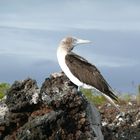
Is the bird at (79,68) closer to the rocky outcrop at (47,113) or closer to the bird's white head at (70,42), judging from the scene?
the bird's white head at (70,42)

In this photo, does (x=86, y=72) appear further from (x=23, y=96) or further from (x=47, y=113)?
(x=47, y=113)

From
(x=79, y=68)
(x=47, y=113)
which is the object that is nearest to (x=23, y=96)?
(x=47, y=113)

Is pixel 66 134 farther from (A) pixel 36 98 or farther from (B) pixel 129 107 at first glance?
(B) pixel 129 107

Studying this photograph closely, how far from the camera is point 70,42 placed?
1847 centimetres

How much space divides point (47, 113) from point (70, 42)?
188 inches

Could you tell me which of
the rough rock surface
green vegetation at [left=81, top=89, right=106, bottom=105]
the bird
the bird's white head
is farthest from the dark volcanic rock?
green vegetation at [left=81, top=89, right=106, bottom=105]

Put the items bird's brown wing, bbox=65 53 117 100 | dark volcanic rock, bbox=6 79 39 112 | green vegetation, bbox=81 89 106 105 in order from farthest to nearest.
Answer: green vegetation, bbox=81 89 106 105 < bird's brown wing, bbox=65 53 117 100 < dark volcanic rock, bbox=6 79 39 112

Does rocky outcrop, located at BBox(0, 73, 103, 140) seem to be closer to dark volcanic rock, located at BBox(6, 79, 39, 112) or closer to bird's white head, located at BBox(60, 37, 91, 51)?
dark volcanic rock, located at BBox(6, 79, 39, 112)

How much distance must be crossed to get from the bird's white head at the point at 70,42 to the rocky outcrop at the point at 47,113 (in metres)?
3.82

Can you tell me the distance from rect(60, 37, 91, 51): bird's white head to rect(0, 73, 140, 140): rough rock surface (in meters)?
3.64

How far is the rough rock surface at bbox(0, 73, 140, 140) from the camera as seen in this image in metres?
13.9

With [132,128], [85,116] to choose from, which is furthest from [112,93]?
[85,116]

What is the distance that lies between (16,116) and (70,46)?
4.39 metres

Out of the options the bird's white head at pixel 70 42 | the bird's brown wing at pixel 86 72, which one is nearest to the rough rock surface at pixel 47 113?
the bird's brown wing at pixel 86 72
